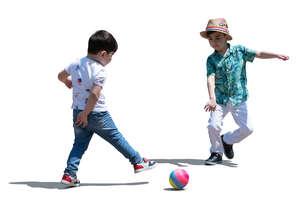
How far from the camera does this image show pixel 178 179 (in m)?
6.78

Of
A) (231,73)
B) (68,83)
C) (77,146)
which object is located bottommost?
(77,146)

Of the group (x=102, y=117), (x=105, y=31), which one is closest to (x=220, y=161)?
(x=102, y=117)

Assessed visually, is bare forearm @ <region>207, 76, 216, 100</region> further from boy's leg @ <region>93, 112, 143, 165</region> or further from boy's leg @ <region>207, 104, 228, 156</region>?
boy's leg @ <region>93, 112, 143, 165</region>

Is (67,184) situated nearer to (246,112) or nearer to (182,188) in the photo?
(182,188)

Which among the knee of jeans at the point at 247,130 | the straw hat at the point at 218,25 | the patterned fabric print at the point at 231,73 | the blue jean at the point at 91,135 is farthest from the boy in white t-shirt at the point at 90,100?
the knee of jeans at the point at 247,130

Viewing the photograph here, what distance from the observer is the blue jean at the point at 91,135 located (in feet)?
22.7

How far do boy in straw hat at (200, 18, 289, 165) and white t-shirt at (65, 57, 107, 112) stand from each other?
198 centimetres

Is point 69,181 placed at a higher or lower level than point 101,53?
lower

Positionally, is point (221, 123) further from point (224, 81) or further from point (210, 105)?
point (224, 81)

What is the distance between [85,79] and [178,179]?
5.84ft

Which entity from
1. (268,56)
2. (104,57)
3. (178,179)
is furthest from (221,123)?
(104,57)

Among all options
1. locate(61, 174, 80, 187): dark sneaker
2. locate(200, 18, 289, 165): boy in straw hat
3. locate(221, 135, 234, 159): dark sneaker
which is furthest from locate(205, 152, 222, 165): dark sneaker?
locate(61, 174, 80, 187): dark sneaker

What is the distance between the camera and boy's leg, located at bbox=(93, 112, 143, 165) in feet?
22.7

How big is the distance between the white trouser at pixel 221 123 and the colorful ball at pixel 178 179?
167 cm
